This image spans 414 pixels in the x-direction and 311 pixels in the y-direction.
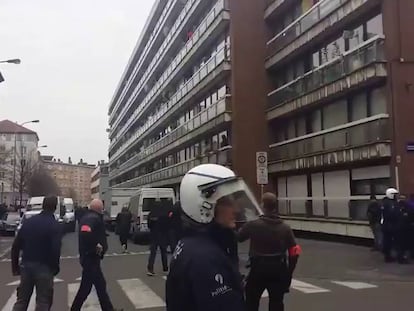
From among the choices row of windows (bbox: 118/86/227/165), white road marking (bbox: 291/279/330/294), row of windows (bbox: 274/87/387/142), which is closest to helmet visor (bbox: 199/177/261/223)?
white road marking (bbox: 291/279/330/294)

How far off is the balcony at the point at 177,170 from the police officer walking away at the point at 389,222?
15.9 m

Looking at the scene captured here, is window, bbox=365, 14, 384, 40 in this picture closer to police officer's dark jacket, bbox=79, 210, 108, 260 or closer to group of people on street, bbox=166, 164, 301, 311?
police officer's dark jacket, bbox=79, 210, 108, 260

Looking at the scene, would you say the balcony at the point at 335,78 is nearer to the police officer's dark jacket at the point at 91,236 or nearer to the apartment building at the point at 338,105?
the apartment building at the point at 338,105

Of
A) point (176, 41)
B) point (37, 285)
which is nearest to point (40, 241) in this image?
point (37, 285)

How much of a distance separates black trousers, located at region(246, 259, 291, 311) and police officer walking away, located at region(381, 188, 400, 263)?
969 centimetres

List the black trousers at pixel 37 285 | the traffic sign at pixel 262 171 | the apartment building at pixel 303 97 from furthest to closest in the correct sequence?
1. the apartment building at pixel 303 97
2. the traffic sign at pixel 262 171
3. the black trousers at pixel 37 285

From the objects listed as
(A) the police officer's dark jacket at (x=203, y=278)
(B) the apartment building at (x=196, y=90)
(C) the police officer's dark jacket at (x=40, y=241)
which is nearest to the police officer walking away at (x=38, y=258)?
(C) the police officer's dark jacket at (x=40, y=241)

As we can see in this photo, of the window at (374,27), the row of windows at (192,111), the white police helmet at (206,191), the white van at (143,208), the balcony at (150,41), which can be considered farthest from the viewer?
the balcony at (150,41)

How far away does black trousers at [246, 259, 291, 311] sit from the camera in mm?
5734

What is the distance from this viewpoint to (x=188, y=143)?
42.3m

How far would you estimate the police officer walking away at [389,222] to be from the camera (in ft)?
48.2

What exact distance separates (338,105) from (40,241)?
58.8 feet

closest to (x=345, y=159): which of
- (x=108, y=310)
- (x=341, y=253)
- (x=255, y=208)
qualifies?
(x=341, y=253)

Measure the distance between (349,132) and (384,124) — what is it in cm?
232
